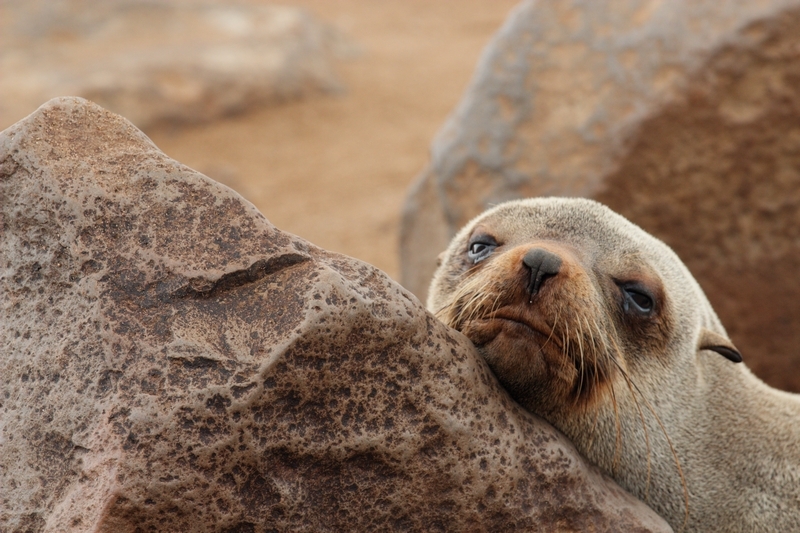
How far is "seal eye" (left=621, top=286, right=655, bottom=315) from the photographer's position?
349cm

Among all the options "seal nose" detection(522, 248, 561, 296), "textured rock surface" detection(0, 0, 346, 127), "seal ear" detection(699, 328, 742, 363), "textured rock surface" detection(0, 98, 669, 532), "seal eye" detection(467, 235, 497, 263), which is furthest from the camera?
"textured rock surface" detection(0, 0, 346, 127)

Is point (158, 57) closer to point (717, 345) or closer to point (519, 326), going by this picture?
point (717, 345)

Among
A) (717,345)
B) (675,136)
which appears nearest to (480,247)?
(717,345)

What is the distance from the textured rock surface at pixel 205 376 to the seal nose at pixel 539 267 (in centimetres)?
34

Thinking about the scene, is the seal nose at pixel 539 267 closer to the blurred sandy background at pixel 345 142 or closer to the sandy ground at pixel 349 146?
the sandy ground at pixel 349 146

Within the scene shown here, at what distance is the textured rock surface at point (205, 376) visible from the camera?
2420mm

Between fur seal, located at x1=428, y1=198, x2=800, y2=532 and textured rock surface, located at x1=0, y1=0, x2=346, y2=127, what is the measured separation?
1116cm

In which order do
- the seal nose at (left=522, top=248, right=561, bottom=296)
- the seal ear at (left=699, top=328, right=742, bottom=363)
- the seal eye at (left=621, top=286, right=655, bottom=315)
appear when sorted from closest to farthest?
the seal nose at (left=522, top=248, right=561, bottom=296), the seal eye at (left=621, top=286, right=655, bottom=315), the seal ear at (left=699, top=328, right=742, bottom=363)

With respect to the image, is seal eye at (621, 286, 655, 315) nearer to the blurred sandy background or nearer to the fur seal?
the fur seal

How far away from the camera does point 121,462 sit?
2.33 metres

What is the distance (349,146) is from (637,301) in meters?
11.4

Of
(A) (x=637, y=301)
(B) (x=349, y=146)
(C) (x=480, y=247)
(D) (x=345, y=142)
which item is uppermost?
(D) (x=345, y=142)

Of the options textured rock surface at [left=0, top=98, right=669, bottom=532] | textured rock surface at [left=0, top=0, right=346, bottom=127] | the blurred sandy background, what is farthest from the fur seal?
textured rock surface at [left=0, top=0, right=346, bottom=127]

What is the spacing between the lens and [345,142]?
14703 millimetres
